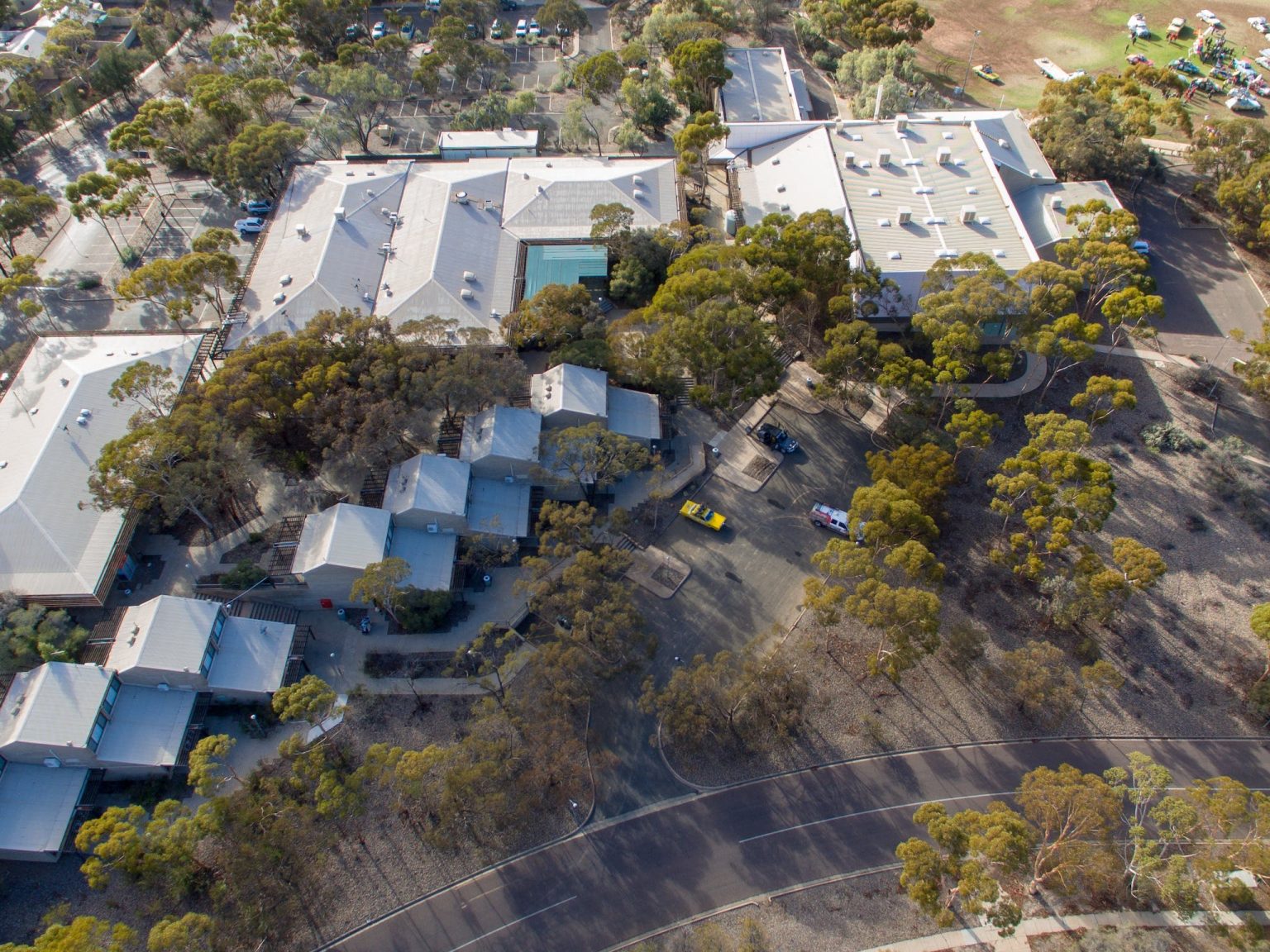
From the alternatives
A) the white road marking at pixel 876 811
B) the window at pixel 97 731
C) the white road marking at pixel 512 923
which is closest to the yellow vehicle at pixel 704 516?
the white road marking at pixel 876 811

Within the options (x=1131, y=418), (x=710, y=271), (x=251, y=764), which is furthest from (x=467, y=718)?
(x=1131, y=418)

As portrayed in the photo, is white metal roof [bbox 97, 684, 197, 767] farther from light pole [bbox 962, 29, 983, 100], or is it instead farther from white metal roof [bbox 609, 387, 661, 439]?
light pole [bbox 962, 29, 983, 100]

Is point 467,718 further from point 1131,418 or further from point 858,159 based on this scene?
point 858,159

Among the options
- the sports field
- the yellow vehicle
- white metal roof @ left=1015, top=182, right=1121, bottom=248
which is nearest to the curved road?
the yellow vehicle

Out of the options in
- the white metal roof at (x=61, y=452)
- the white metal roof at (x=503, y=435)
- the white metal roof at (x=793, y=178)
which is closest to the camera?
the white metal roof at (x=61, y=452)

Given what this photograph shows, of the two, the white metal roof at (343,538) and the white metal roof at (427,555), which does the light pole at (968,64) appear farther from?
the white metal roof at (343,538)

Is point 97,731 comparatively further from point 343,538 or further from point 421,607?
point 421,607

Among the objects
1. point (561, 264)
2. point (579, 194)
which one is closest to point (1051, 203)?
point (579, 194)
